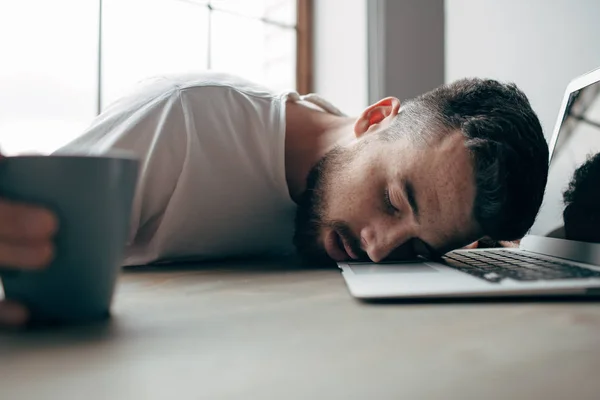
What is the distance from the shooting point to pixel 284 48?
190cm

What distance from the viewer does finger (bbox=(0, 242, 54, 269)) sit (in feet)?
1.15

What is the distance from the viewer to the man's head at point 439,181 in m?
0.76

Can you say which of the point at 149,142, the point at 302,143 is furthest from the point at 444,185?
the point at 149,142

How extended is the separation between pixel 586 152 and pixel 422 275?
1.29 feet

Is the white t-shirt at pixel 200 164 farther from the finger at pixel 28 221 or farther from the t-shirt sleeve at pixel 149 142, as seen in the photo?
the finger at pixel 28 221

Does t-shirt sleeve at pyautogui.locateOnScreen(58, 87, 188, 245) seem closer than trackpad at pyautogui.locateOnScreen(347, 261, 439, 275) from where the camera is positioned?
No

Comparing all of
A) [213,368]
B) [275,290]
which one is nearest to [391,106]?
[275,290]

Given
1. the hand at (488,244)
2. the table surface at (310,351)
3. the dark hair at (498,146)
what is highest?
the dark hair at (498,146)

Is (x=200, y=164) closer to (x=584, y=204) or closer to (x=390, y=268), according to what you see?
(x=390, y=268)

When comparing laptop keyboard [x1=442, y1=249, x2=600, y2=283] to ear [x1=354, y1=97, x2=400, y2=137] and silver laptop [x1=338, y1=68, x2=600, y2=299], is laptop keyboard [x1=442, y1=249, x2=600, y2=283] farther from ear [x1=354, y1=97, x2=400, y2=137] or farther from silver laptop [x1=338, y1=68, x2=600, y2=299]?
ear [x1=354, y1=97, x2=400, y2=137]

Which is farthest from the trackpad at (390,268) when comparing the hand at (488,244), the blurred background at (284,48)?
the blurred background at (284,48)

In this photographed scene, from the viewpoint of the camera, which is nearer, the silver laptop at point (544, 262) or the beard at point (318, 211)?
the silver laptop at point (544, 262)

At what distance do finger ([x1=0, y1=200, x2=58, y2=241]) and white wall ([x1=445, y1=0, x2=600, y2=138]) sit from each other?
1.18 m

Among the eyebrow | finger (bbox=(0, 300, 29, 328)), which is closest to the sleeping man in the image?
the eyebrow
